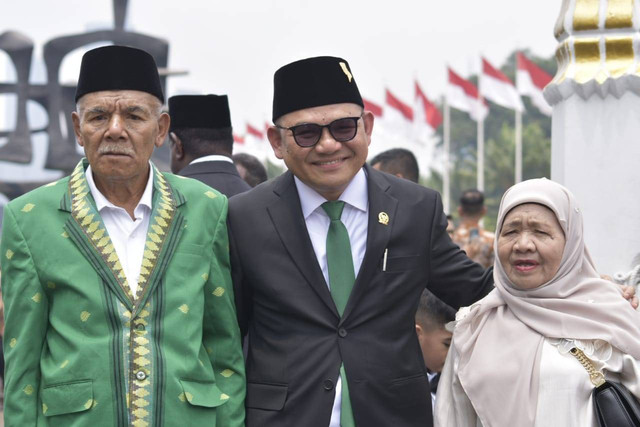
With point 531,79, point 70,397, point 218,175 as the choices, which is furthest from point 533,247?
point 531,79

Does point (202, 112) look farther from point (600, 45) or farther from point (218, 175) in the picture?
point (600, 45)

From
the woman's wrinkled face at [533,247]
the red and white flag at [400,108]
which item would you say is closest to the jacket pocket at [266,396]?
the woman's wrinkled face at [533,247]

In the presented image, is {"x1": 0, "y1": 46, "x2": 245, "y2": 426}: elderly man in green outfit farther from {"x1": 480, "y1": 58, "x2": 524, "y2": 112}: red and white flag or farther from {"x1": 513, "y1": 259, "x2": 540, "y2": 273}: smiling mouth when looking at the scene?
{"x1": 480, "y1": 58, "x2": 524, "y2": 112}: red and white flag

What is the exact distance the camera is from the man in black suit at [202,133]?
497cm

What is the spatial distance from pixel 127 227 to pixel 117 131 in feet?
1.05

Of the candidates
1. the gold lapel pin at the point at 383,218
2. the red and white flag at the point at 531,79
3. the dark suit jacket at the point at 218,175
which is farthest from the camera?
the red and white flag at the point at 531,79

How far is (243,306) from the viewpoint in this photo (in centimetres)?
335

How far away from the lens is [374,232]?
3279mm

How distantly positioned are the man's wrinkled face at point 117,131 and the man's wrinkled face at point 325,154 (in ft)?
1.55

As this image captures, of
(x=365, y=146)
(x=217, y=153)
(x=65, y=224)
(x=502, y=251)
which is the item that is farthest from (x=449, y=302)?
(x=217, y=153)

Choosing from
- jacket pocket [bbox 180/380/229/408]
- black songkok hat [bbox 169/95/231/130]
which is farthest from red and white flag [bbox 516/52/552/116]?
jacket pocket [bbox 180/380/229/408]

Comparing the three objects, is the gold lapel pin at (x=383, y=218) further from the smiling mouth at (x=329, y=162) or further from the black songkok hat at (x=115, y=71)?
the black songkok hat at (x=115, y=71)

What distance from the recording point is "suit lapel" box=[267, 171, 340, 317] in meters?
3.21

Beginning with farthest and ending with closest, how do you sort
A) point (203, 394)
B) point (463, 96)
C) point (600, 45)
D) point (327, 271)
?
point (463, 96), point (600, 45), point (327, 271), point (203, 394)
